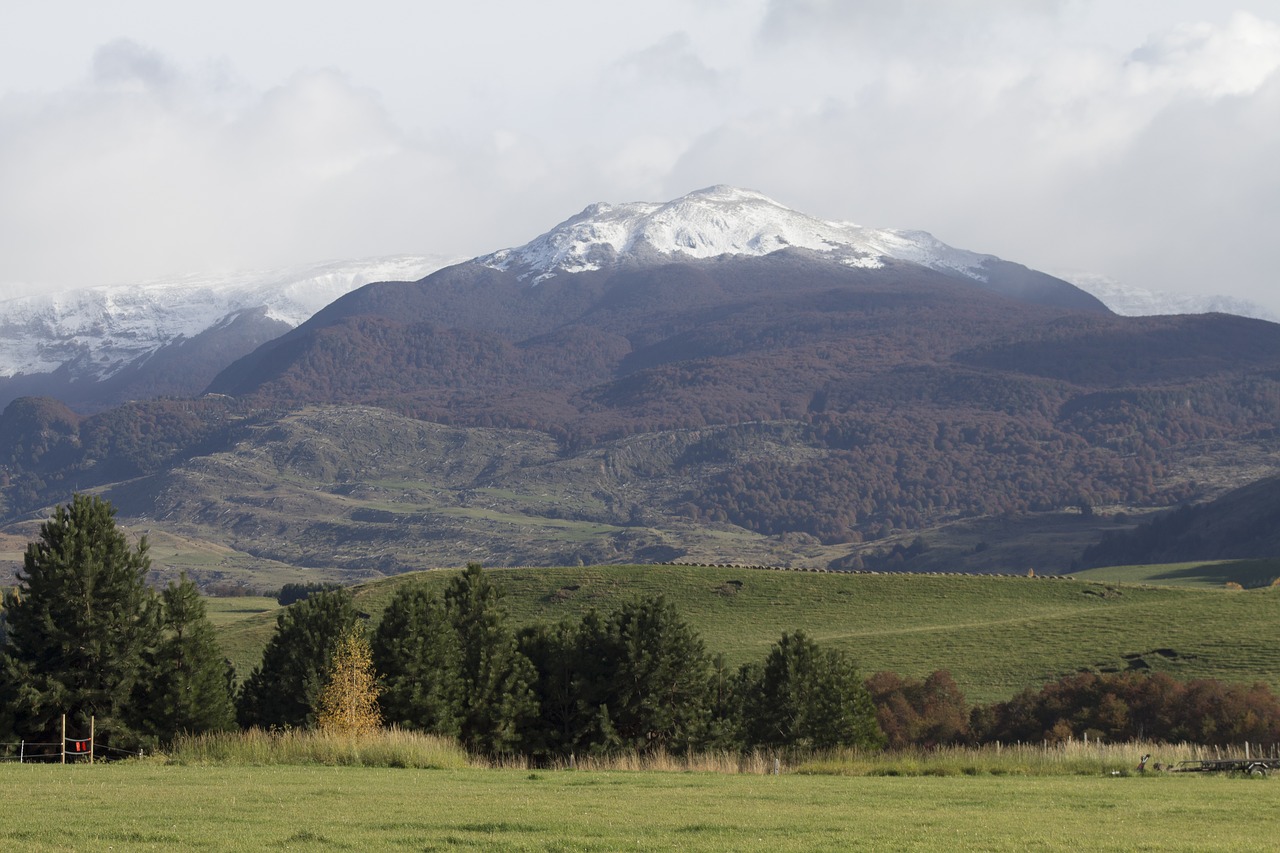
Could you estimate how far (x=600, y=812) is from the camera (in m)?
28.1

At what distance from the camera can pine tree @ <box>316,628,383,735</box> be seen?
5669cm

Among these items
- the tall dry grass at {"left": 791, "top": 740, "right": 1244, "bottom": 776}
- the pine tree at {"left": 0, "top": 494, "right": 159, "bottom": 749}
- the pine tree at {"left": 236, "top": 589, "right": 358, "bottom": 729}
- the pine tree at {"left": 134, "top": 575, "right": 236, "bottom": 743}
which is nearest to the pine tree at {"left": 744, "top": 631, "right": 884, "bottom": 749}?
the tall dry grass at {"left": 791, "top": 740, "right": 1244, "bottom": 776}

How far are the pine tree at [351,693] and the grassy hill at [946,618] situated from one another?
30.7 m

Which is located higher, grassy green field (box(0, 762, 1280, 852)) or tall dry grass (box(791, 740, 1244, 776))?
grassy green field (box(0, 762, 1280, 852))

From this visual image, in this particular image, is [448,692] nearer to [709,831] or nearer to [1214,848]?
[709,831]

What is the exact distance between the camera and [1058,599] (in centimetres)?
13338

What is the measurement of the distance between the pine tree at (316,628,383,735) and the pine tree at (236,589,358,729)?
1.68 meters

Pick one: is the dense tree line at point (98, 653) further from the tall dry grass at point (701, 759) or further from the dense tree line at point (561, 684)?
the tall dry grass at point (701, 759)

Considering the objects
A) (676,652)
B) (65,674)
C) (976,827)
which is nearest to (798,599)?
(676,652)

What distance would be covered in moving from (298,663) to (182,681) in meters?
9.97

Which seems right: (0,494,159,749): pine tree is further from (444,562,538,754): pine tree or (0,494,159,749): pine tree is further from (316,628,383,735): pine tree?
(444,562,538,754): pine tree

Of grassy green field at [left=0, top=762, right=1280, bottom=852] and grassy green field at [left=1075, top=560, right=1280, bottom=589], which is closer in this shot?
grassy green field at [left=0, top=762, right=1280, bottom=852]

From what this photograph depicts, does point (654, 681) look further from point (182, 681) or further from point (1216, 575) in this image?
point (1216, 575)

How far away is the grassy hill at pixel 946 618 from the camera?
9888cm
